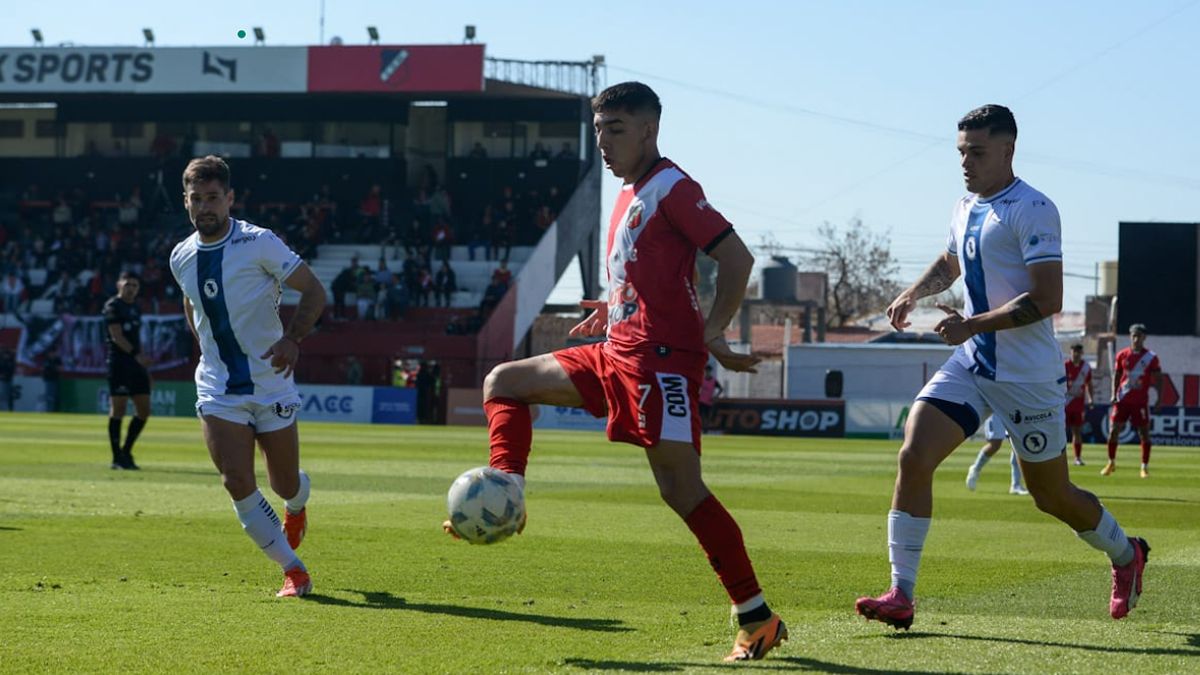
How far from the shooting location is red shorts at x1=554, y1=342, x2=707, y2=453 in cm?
629

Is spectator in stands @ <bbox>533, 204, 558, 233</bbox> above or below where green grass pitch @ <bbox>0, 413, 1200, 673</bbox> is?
above

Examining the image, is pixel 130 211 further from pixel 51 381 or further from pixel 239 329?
pixel 239 329

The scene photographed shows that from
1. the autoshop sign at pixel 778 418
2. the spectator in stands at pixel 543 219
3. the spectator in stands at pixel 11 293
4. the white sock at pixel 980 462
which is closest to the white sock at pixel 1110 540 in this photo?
the white sock at pixel 980 462

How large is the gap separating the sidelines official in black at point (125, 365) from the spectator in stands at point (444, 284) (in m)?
29.4

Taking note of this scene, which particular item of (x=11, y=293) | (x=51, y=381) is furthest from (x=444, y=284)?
(x=11, y=293)

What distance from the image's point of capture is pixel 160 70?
5462 cm

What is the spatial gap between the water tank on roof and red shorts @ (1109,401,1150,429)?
147ft

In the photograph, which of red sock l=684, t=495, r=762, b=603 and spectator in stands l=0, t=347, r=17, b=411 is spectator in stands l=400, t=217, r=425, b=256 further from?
red sock l=684, t=495, r=762, b=603

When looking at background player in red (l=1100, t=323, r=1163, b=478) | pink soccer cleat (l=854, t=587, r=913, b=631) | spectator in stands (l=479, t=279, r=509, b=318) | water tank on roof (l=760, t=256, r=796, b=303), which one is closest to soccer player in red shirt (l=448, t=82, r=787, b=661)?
pink soccer cleat (l=854, t=587, r=913, b=631)

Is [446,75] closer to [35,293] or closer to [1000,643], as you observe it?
[35,293]

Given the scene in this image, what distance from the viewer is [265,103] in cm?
5803

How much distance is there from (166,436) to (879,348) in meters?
22.9

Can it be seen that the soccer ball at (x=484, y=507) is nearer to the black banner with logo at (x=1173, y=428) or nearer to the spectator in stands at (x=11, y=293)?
the black banner with logo at (x=1173, y=428)

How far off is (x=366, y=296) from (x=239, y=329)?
132ft
